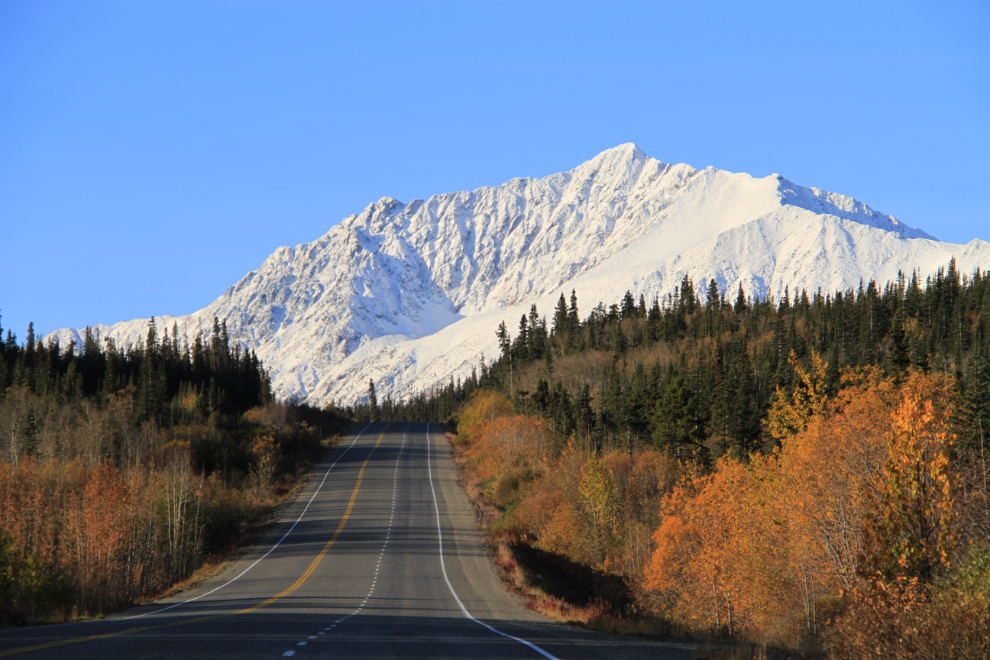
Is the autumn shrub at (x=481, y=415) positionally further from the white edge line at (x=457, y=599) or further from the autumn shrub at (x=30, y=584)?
the autumn shrub at (x=30, y=584)

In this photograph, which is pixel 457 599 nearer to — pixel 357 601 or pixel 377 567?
pixel 357 601

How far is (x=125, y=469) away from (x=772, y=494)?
76.4 m

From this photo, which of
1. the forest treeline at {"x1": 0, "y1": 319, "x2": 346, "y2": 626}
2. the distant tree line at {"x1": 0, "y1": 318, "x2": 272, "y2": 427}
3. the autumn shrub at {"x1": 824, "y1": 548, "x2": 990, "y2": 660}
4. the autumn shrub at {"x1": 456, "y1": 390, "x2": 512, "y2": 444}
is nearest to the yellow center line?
the forest treeline at {"x1": 0, "y1": 319, "x2": 346, "y2": 626}

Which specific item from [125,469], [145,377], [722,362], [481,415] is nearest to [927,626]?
[125,469]

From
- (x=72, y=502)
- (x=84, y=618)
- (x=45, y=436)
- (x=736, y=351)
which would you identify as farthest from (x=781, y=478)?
(x=736, y=351)

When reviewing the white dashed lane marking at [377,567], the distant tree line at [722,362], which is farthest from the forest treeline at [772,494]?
the white dashed lane marking at [377,567]

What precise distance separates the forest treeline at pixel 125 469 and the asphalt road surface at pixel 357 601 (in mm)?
5328

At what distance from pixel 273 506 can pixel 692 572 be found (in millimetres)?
46331

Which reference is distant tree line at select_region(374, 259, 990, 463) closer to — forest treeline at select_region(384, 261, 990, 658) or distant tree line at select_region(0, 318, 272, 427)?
forest treeline at select_region(384, 261, 990, 658)

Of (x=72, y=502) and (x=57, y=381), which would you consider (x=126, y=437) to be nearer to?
(x=72, y=502)

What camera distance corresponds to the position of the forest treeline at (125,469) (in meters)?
52.0

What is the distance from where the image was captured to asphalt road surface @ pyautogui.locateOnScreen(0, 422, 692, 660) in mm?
15586

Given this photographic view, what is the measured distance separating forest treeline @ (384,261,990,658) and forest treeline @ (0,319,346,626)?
24.8m

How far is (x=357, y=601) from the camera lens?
114ft
